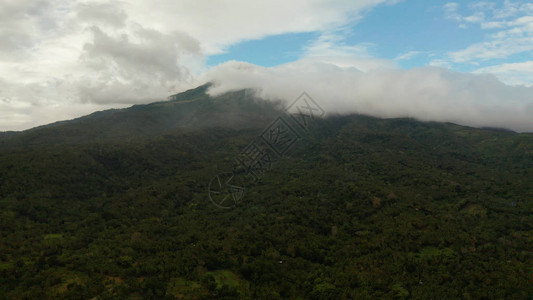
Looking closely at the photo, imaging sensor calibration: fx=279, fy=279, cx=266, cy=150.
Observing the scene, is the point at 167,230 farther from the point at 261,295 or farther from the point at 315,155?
the point at 315,155

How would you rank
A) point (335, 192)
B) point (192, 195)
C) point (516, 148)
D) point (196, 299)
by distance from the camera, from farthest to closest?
point (516, 148)
point (192, 195)
point (335, 192)
point (196, 299)

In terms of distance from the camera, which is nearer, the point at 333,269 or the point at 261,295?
the point at 261,295

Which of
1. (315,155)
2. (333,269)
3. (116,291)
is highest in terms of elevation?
(315,155)

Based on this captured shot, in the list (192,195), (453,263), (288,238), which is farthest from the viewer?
(192,195)

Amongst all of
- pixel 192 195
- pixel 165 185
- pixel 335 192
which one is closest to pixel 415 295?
pixel 335 192

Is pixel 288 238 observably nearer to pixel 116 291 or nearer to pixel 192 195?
pixel 116 291

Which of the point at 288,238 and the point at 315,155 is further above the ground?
the point at 315,155
